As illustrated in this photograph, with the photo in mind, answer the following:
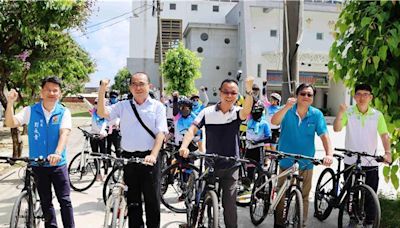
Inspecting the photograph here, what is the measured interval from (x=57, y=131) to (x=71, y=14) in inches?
186

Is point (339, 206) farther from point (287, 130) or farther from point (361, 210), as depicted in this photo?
point (287, 130)

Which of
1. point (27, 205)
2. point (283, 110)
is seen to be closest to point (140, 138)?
point (27, 205)

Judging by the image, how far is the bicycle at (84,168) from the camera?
25.1 feet

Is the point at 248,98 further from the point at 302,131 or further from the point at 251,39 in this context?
the point at 251,39

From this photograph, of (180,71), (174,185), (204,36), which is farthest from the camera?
(204,36)

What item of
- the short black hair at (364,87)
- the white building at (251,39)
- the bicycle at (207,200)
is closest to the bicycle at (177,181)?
the bicycle at (207,200)

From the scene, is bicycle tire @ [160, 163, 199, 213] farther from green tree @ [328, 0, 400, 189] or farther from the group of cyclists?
green tree @ [328, 0, 400, 189]

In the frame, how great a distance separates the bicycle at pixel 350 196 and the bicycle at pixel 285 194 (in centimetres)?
71

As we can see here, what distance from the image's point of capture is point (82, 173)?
7.93 m

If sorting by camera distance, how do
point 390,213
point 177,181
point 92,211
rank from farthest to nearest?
point 177,181 → point 92,211 → point 390,213

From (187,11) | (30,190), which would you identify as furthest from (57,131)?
(187,11)

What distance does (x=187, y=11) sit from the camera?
199ft

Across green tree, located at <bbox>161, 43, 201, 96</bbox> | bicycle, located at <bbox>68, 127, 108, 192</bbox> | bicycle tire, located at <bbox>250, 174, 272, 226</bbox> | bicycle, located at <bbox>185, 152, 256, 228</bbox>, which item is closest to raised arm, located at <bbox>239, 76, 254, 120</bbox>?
bicycle, located at <bbox>185, 152, 256, 228</bbox>

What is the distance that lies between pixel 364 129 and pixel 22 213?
4069mm
